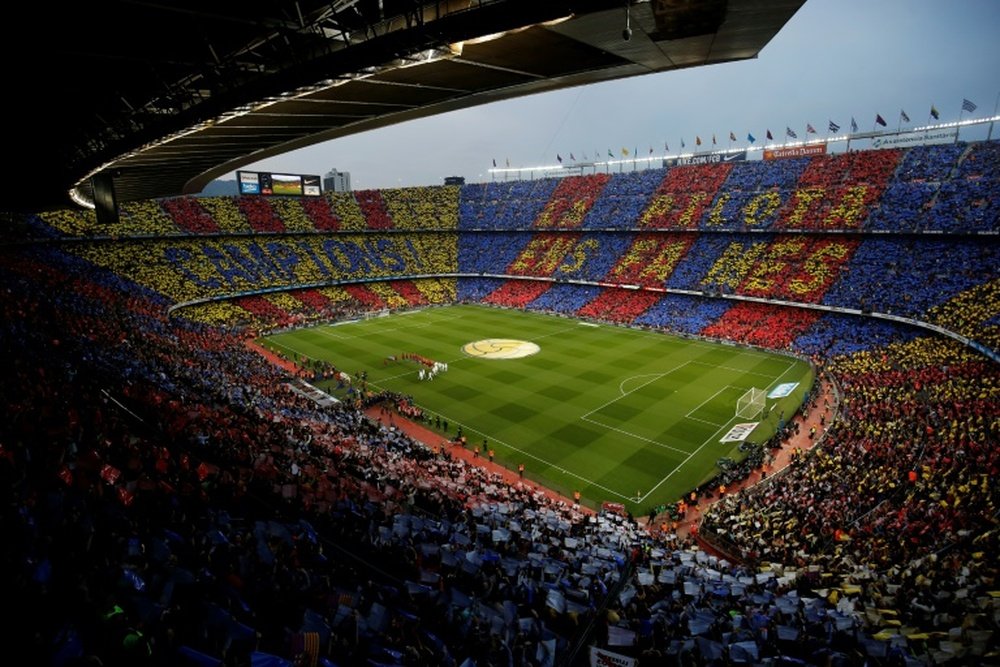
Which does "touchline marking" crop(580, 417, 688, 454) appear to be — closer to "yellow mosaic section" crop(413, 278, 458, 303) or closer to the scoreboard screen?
"yellow mosaic section" crop(413, 278, 458, 303)

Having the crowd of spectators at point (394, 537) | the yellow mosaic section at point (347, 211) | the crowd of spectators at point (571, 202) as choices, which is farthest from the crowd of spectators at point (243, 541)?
the crowd of spectators at point (571, 202)

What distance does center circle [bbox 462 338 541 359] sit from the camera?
42.1 metres

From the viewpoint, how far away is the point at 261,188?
6694cm

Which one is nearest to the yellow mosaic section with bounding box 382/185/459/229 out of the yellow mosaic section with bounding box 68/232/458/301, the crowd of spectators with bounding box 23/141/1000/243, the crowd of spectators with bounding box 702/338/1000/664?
the crowd of spectators with bounding box 23/141/1000/243

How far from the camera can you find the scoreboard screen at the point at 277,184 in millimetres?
66125

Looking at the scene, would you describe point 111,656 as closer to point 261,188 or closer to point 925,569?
point 925,569

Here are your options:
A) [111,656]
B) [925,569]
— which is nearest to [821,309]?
[925,569]

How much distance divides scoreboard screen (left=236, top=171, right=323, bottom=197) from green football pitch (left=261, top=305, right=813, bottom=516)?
2734 cm

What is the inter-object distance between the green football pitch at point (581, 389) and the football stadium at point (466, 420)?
28 centimetres

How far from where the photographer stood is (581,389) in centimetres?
3431

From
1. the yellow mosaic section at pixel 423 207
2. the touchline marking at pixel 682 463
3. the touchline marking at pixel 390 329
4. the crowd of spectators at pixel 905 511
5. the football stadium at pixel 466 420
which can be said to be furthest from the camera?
the yellow mosaic section at pixel 423 207

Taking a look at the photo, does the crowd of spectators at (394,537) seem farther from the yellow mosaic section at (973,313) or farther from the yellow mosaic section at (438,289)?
the yellow mosaic section at (438,289)

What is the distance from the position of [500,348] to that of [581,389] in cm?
1145

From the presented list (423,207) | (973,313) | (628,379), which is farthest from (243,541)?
(423,207)
